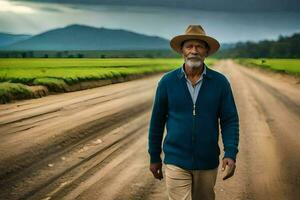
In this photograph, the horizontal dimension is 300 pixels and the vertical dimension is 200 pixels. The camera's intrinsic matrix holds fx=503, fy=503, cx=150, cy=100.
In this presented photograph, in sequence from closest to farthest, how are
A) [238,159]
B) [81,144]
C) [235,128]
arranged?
[235,128]
[238,159]
[81,144]

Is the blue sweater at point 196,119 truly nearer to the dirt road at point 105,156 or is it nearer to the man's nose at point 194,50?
the man's nose at point 194,50

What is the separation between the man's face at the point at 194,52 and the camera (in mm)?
4273

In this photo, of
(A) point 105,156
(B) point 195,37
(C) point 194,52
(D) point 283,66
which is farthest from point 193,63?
(D) point 283,66

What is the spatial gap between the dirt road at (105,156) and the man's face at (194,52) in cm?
306

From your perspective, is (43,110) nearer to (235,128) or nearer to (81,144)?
(81,144)

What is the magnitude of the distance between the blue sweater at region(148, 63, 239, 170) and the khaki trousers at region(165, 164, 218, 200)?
0.06 meters

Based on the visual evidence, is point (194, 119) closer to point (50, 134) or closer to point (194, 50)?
point (194, 50)

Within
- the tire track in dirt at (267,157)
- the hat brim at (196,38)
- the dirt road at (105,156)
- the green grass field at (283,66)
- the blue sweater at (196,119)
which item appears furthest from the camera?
the green grass field at (283,66)

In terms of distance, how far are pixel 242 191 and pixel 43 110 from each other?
969 cm

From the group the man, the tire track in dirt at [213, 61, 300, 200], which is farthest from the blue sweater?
the tire track in dirt at [213, 61, 300, 200]

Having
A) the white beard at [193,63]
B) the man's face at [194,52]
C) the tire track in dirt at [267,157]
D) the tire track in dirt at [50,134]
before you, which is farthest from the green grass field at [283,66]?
the white beard at [193,63]

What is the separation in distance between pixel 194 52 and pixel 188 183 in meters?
1.13

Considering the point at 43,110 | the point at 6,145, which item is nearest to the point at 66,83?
the point at 43,110

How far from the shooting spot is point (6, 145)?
32.7 ft
